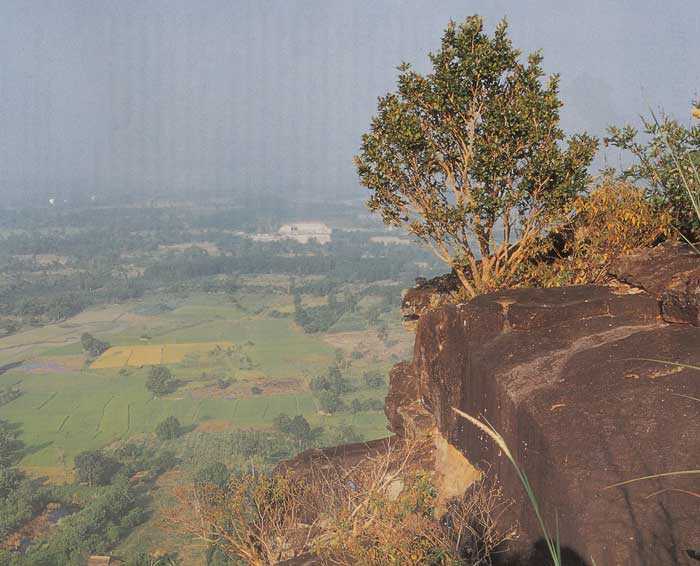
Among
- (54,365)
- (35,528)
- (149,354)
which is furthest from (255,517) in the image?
(149,354)

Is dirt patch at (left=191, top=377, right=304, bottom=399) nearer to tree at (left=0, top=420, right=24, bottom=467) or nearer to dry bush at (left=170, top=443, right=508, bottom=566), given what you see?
tree at (left=0, top=420, right=24, bottom=467)

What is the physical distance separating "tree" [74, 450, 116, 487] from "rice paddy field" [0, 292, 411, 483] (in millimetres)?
2884

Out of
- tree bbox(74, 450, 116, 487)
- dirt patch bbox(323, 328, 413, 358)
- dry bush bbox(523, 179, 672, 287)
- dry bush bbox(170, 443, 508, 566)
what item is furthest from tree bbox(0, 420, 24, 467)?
dry bush bbox(523, 179, 672, 287)

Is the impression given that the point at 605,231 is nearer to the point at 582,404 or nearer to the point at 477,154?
the point at 477,154

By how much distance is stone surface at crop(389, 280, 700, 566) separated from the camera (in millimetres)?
5523

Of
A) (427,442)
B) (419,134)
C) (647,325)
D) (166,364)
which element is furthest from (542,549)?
(166,364)

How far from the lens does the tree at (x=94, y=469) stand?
2158 inches

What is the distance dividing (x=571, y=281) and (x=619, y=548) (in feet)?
20.5

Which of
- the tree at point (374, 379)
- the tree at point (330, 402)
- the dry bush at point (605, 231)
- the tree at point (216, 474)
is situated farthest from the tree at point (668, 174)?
the tree at point (374, 379)

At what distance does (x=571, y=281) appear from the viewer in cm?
1100

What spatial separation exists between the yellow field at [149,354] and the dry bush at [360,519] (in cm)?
8732

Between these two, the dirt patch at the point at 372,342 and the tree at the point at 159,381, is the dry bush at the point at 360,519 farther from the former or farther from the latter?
the dirt patch at the point at 372,342

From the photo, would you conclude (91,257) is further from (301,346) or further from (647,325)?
(647,325)

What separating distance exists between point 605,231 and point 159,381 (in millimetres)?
76957
